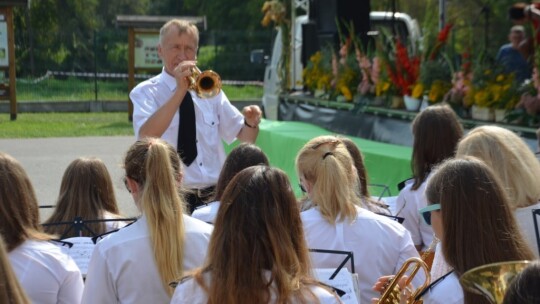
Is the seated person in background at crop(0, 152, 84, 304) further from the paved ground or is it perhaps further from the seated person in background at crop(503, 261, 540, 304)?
the paved ground

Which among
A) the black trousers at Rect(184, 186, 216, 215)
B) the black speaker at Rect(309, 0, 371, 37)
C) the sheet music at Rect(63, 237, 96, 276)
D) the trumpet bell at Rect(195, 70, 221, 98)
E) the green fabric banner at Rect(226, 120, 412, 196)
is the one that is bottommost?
the green fabric banner at Rect(226, 120, 412, 196)

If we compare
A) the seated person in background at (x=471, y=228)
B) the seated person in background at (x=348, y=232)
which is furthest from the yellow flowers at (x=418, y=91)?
the seated person in background at (x=471, y=228)

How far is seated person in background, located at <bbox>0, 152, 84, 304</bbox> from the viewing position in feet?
11.3

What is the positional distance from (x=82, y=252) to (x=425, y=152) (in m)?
2.05

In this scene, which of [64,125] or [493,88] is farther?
[64,125]

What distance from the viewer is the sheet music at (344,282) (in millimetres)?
3135

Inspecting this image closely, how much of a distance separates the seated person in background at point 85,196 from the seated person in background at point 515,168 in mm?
1887

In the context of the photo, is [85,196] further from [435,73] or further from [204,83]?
[435,73]

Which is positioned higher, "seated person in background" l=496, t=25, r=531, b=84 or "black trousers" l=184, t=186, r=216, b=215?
"seated person in background" l=496, t=25, r=531, b=84

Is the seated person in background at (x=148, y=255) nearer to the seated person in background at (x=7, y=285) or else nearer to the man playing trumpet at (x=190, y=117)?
the seated person in background at (x=7, y=285)

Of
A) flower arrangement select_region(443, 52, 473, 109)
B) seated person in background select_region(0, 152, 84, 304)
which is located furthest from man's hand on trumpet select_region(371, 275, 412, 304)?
flower arrangement select_region(443, 52, 473, 109)

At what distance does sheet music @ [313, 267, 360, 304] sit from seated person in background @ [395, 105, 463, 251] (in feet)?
5.96

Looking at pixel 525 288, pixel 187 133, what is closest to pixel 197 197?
pixel 187 133

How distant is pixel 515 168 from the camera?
395 centimetres
